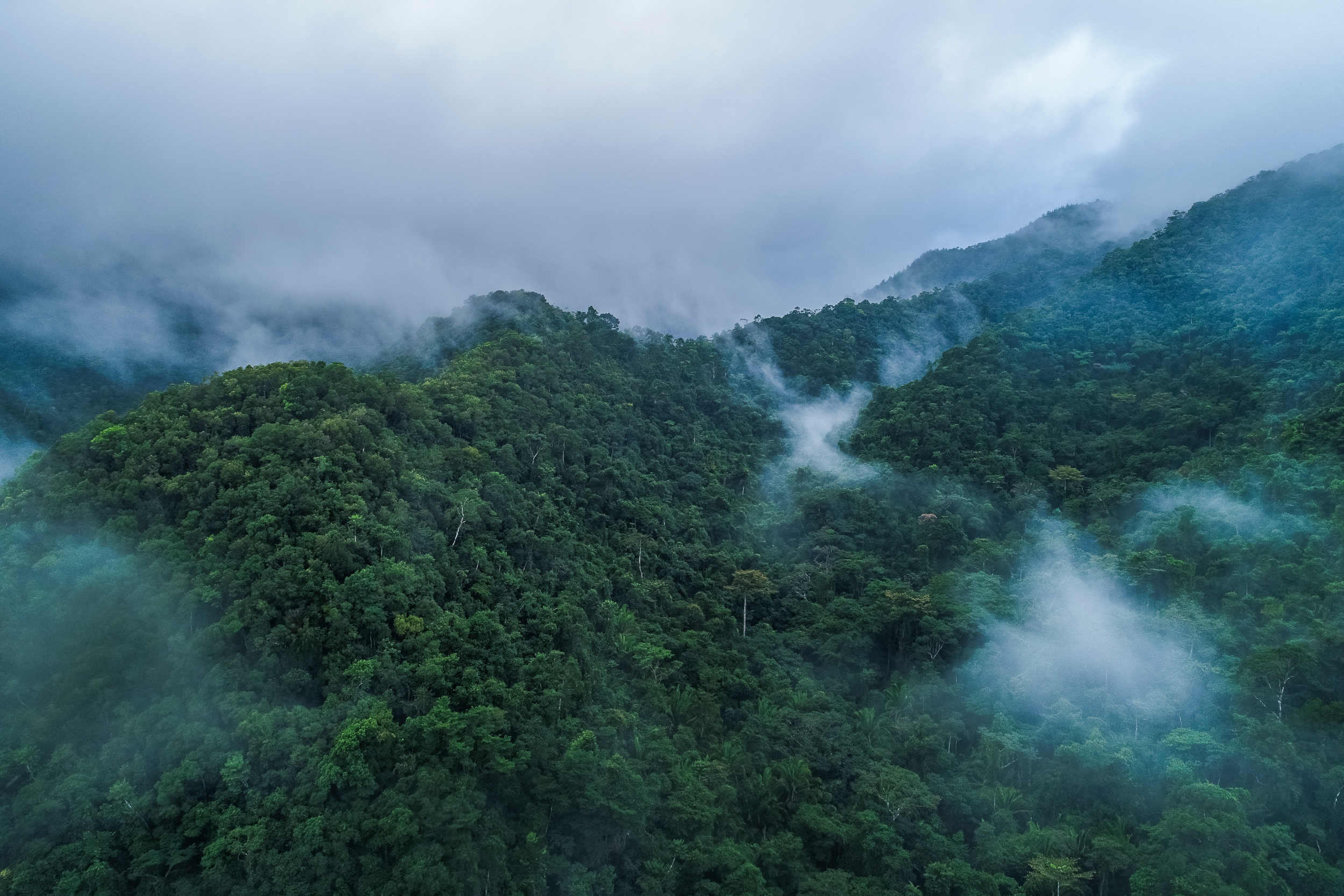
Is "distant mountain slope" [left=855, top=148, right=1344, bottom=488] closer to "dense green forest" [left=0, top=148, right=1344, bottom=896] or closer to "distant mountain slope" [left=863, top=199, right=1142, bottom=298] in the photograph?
"dense green forest" [left=0, top=148, right=1344, bottom=896]

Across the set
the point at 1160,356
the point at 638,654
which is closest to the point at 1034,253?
the point at 1160,356

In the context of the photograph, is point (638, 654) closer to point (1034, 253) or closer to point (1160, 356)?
point (1160, 356)

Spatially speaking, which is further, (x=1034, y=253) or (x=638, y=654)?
(x=1034, y=253)

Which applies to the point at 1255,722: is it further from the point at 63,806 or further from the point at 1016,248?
the point at 1016,248

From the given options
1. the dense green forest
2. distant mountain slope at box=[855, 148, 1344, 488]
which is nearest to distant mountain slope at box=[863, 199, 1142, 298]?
distant mountain slope at box=[855, 148, 1344, 488]

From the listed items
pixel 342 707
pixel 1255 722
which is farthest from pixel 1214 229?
pixel 342 707

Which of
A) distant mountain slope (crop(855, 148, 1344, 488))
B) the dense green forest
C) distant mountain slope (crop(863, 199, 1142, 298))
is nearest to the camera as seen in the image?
the dense green forest

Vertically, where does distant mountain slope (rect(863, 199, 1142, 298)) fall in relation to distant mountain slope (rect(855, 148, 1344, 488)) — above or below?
above

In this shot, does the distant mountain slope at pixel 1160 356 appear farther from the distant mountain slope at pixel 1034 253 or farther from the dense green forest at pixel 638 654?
the distant mountain slope at pixel 1034 253
